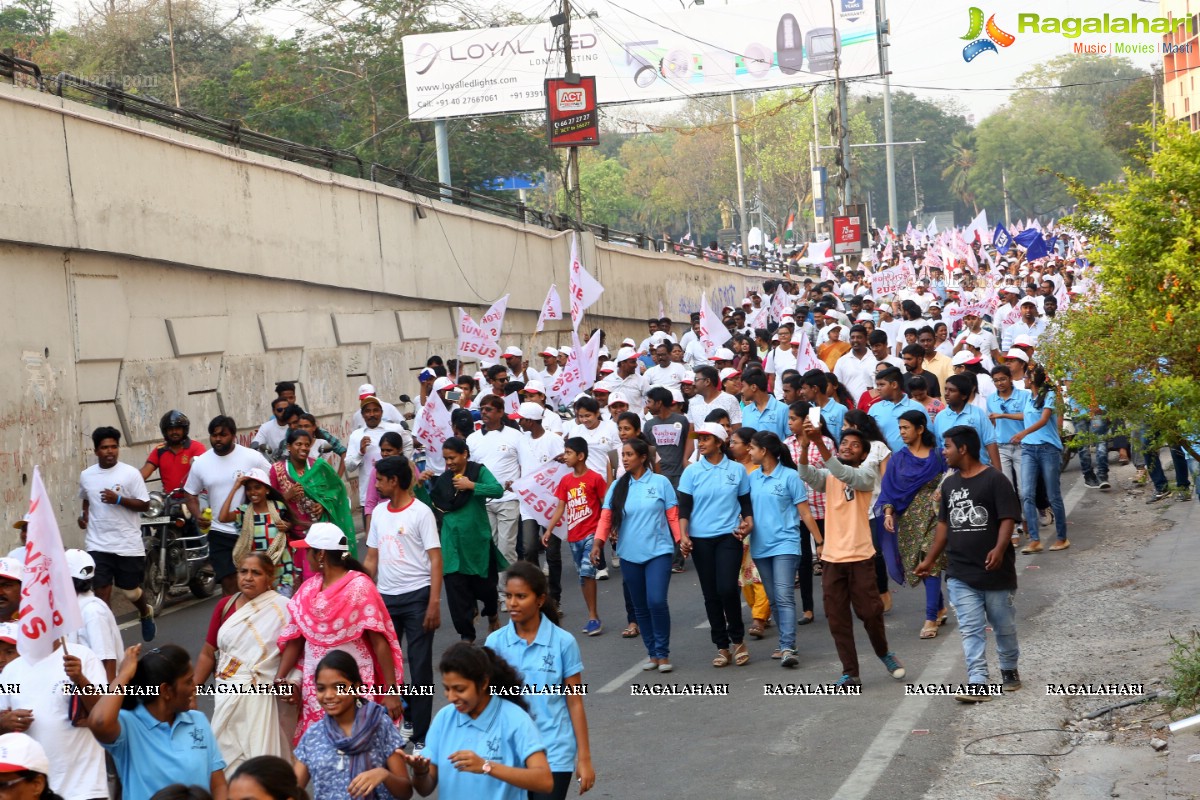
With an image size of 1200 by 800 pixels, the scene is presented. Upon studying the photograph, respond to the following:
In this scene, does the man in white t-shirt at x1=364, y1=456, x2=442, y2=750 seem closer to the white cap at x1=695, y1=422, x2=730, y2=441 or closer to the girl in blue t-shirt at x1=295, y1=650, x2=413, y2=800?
the white cap at x1=695, y1=422, x2=730, y2=441

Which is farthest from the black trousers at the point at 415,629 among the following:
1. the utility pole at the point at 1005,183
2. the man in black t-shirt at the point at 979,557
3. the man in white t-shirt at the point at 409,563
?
the utility pole at the point at 1005,183

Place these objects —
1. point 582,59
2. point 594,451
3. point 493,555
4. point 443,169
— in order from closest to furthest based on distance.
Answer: point 493,555 < point 594,451 < point 443,169 < point 582,59

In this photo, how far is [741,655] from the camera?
934 centimetres

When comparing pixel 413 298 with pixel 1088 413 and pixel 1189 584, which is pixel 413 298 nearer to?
pixel 1189 584

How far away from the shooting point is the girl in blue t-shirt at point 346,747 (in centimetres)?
483

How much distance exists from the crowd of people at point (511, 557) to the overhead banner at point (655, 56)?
25.0m

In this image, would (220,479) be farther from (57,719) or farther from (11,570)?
(57,719)

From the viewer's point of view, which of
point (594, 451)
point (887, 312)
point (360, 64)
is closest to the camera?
point (594, 451)

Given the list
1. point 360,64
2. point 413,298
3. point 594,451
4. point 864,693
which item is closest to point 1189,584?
point 864,693

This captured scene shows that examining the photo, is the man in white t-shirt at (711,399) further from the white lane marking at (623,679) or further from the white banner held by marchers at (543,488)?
the white lane marking at (623,679)

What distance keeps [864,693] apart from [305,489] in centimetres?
374

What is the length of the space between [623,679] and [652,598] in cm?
53

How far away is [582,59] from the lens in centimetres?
4503

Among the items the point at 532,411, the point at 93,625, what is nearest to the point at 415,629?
the point at 93,625
